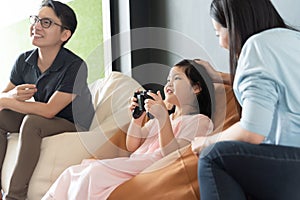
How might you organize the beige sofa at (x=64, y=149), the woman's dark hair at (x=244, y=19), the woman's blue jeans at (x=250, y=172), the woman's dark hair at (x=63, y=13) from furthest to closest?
the woman's dark hair at (x=63, y=13) < the beige sofa at (x=64, y=149) < the woman's dark hair at (x=244, y=19) < the woman's blue jeans at (x=250, y=172)

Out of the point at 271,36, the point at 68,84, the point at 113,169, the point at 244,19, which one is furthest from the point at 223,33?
the point at 68,84

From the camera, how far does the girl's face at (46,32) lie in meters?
2.41

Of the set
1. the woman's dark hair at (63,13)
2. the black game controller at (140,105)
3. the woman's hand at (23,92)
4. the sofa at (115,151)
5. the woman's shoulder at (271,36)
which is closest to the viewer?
the woman's shoulder at (271,36)

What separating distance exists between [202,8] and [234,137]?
134cm

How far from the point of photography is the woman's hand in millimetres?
2312

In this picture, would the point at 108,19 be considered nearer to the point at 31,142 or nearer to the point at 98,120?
the point at 98,120

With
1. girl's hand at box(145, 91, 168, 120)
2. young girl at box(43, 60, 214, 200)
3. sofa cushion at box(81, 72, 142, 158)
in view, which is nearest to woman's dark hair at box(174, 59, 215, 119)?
young girl at box(43, 60, 214, 200)

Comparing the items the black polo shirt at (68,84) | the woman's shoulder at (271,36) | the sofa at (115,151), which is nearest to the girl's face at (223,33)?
the woman's shoulder at (271,36)

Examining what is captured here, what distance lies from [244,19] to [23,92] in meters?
1.14

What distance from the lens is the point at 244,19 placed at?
1.56 meters

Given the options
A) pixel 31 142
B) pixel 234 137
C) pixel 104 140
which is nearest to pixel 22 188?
pixel 31 142

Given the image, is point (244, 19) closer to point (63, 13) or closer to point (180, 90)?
point (180, 90)

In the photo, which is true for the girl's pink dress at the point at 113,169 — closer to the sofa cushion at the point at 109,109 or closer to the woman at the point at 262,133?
the sofa cushion at the point at 109,109

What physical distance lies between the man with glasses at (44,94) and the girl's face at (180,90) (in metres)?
A: 0.52
